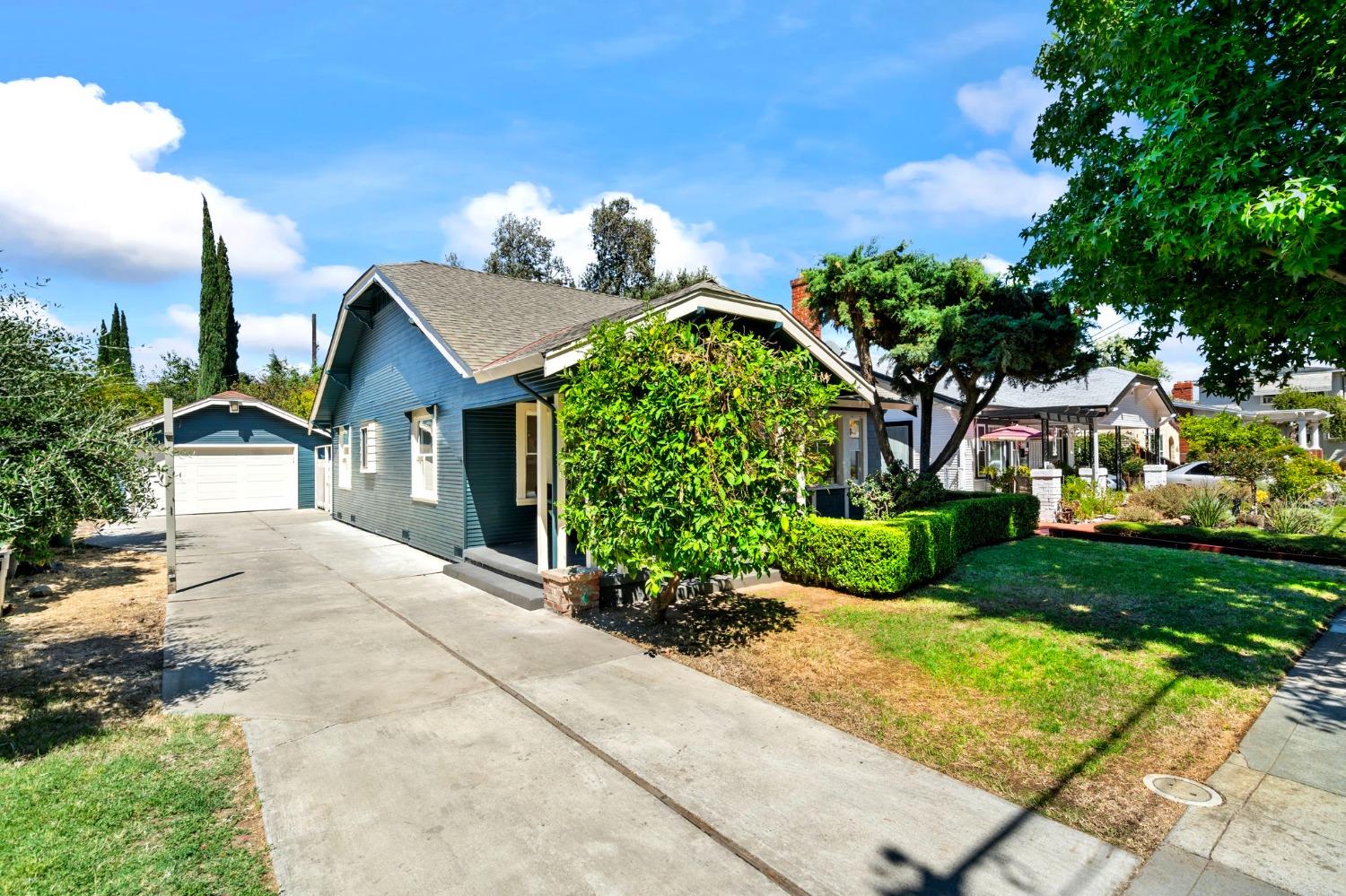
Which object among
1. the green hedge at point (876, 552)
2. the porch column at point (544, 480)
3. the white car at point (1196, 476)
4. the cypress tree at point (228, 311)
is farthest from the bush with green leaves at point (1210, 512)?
the cypress tree at point (228, 311)

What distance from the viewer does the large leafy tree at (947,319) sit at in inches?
439

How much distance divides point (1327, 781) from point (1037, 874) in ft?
7.80

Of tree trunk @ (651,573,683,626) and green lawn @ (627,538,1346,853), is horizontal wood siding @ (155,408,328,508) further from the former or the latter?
green lawn @ (627,538,1346,853)

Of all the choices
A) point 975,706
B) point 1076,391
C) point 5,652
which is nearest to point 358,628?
point 5,652

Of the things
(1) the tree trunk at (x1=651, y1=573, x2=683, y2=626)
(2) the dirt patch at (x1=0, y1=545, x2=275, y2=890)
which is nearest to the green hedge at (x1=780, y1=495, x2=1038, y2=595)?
(1) the tree trunk at (x1=651, y1=573, x2=683, y2=626)

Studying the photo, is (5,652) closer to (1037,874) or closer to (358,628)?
(358,628)

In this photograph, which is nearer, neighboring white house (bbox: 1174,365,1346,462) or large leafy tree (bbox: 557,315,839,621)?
large leafy tree (bbox: 557,315,839,621)

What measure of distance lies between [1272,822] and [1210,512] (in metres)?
13.3

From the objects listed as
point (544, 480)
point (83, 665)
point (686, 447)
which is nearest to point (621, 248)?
point (544, 480)

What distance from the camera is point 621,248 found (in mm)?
33250

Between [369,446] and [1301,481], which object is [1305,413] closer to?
[1301,481]

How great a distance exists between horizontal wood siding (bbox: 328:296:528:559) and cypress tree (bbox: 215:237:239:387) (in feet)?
71.6

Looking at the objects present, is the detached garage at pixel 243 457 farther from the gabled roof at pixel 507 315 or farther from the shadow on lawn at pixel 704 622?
the shadow on lawn at pixel 704 622

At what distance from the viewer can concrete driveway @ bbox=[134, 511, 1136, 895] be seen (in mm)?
3008
